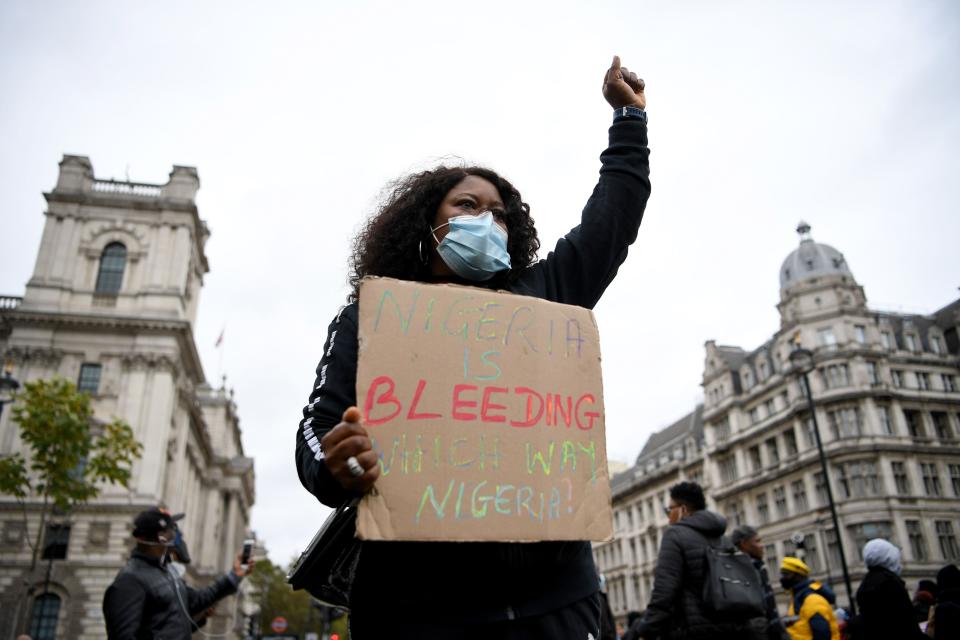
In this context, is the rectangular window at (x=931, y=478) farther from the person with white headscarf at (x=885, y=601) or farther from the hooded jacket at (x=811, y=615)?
the person with white headscarf at (x=885, y=601)

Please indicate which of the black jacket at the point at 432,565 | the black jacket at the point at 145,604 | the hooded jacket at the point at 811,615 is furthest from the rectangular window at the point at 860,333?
the black jacket at the point at 432,565

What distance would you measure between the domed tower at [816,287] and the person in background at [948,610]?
45.8 metres

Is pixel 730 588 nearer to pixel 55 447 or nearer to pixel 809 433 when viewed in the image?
pixel 55 447

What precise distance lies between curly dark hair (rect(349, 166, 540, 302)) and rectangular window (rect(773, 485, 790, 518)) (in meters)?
51.6

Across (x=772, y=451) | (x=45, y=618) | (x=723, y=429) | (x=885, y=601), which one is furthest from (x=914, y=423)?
(x=45, y=618)

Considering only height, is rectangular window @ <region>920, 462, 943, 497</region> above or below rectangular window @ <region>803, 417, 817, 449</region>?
below

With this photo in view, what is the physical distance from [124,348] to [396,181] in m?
36.9

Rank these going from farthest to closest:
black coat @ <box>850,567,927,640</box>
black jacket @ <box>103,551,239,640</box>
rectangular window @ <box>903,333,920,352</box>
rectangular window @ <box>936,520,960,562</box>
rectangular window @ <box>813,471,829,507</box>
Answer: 1. rectangular window @ <box>903,333,920,352</box>
2. rectangular window @ <box>813,471,829,507</box>
3. rectangular window @ <box>936,520,960,562</box>
4. black coat @ <box>850,567,927,640</box>
5. black jacket @ <box>103,551,239,640</box>

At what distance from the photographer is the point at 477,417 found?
1934 mm

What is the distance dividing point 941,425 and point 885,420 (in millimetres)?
5128

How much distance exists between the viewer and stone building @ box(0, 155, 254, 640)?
105 ft

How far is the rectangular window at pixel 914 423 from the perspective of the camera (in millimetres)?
46406

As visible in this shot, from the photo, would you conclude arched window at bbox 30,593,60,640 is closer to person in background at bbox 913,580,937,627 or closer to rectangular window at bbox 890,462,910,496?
person in background at bbox 913,580,937,627

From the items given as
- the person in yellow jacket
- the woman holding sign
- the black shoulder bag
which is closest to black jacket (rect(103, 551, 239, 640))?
the woman holding sign
